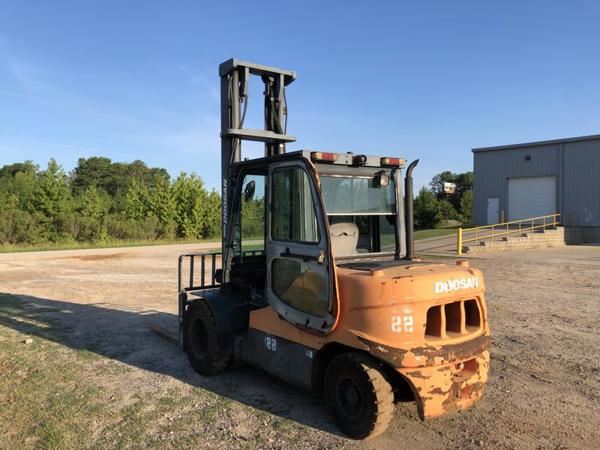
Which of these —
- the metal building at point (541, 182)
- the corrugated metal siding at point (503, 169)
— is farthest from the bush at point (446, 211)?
the metal building at point (541, 182)

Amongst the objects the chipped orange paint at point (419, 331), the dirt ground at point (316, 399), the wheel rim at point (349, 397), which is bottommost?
the dirt ground at point (316, 399)

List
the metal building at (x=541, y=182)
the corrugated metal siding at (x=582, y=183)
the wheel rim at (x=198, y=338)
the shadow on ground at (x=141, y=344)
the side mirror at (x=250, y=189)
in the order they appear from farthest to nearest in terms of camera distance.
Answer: the metal building at (x=541, y=182) < the corrugated metal siding at (x=582, y=183) < the wheel rim at (x=198, y=338) < the side mirror at (x=250, y=189) < the shadow on ground at (x=141, y=344)

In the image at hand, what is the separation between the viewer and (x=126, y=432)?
4.25 meters

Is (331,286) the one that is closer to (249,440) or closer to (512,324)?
(249,440)

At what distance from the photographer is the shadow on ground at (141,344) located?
4887 mm

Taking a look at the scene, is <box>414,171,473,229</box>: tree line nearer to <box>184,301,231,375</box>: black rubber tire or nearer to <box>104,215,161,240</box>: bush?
<box>104,215,161,240</box>: bush

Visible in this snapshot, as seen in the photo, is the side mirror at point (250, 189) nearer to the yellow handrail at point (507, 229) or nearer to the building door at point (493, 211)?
the yellow handrail at point (507, 229)

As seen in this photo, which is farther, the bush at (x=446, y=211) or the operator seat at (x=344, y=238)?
the bush at (x=446, y=211)

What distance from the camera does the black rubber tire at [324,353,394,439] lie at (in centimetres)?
388

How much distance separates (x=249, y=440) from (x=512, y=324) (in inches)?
226

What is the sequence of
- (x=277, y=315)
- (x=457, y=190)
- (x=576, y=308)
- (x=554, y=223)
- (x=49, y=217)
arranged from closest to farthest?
(x=277, y=315), (x=576, y=308), (x=554, y=223), (x=49, y=217), (x=457, y=190)

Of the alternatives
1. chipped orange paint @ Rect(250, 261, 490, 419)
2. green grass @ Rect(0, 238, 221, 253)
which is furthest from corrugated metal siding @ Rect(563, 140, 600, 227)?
chipped orange paint @ Rect(250, 261, 490, 419)

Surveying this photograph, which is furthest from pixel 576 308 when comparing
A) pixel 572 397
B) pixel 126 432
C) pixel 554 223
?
pixel 554 223

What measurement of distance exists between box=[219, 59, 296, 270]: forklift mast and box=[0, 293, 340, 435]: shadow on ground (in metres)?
1.46
